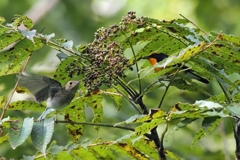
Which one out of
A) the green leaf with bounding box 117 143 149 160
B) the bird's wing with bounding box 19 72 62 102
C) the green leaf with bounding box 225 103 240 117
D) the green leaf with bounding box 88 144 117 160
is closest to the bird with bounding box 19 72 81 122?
the bird's wing with bounding box 19 72 62 102

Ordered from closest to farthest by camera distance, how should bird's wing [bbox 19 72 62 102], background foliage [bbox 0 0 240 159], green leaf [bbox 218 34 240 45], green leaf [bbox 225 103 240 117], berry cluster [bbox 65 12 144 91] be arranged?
1. green leaf [bbox 225 103 240 117]
2. green leaf [bbox 218 34 240 45]
3. berry cluster [bbox 65 12 144 91]
4. bird's wing [bbox 19 72 62 102]
5. background foliage [bbox 0 0 240 159]

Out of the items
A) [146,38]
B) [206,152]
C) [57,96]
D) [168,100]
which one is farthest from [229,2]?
[57,96]

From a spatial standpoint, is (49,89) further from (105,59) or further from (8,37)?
(105,59)

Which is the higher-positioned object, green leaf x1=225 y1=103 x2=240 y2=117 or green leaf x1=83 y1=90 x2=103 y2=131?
green leaf x1=83 y1=90 x2=103 y2=131

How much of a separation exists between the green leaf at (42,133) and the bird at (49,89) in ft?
0.79

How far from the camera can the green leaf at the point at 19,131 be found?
107cm

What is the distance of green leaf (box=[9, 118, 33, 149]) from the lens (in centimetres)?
107

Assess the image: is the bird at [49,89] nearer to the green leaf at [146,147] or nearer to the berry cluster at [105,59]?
the berry cluster at [105,59]

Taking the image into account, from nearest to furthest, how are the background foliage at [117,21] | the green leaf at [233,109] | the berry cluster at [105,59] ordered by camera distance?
the green leaf at [233,109] < the berry cluster at [105,59] < the background foliage at [117,21]

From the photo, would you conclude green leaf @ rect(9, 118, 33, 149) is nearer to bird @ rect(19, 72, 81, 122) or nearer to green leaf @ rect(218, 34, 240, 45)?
bird @ rect(19, 72, 81, 122)

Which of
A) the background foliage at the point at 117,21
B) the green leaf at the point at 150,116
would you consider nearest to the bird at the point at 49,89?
the green leaf at the point at 150,116

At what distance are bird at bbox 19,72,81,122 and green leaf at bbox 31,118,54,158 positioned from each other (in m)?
0.24

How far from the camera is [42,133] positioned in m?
1.14

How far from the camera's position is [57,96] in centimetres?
165
